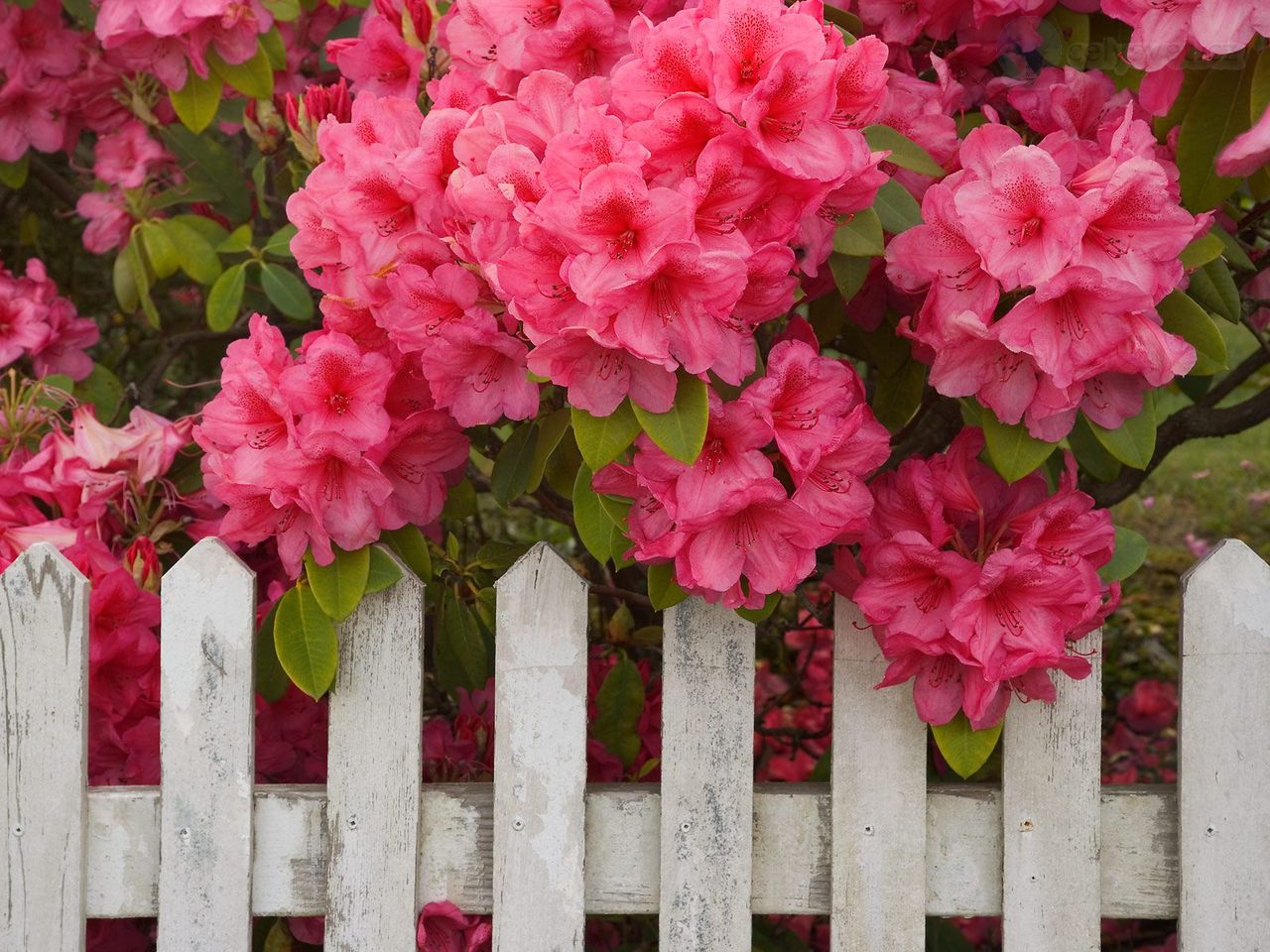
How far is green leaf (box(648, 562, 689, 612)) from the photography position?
150 centimetres

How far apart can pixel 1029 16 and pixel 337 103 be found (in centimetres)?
82

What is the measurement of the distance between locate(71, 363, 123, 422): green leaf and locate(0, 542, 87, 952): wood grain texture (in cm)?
87

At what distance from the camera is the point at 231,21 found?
2014mm

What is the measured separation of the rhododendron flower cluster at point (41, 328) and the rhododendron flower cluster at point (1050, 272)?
57.6 inches

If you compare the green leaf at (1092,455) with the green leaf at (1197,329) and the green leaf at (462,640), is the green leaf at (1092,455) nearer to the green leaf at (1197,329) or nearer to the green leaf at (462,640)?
the green leaf at (1197,329)

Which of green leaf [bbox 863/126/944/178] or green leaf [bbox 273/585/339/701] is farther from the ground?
green leaf [bbox 863/126/944/178]

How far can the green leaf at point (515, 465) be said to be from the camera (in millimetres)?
1603

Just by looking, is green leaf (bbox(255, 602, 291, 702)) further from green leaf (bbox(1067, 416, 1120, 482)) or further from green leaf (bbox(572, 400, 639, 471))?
green leaf (bbox(1067, 416, 1120, 482))

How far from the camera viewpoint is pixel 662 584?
4.94ft

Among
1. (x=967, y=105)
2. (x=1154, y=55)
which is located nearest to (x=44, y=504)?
(x=967, y=105)

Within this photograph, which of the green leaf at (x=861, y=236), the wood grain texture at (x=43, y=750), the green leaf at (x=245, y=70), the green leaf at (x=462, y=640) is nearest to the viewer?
the green leaf at (x=861, y=236)

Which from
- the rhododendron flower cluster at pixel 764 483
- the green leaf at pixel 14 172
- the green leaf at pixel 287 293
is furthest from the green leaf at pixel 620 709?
the green leaf at pixel 14 172

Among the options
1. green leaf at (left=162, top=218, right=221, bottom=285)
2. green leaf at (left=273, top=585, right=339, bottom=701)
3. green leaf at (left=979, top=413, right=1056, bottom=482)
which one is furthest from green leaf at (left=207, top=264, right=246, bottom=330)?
green leaf at (left=979, top=413, right=1056, bottom=482)

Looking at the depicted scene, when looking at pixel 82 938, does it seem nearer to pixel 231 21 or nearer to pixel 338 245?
pixel 338 245
